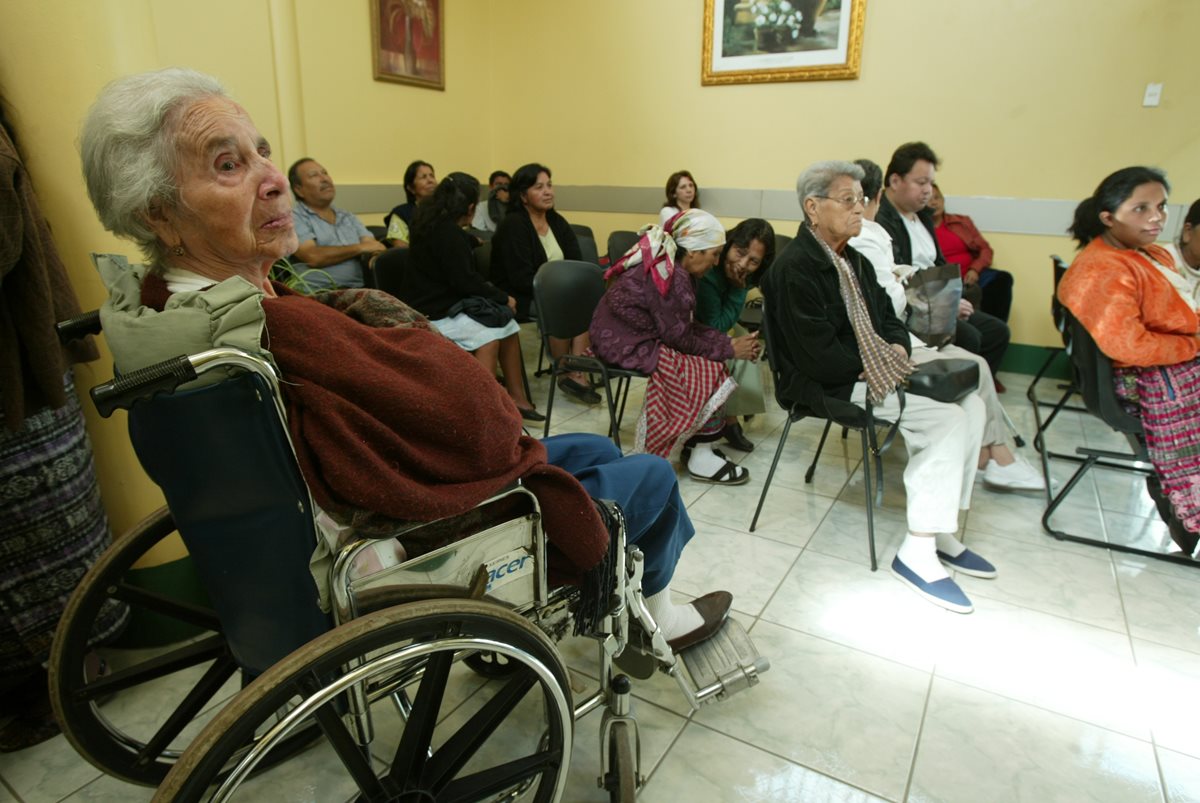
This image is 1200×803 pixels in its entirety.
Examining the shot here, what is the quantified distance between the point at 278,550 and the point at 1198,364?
2.43 m

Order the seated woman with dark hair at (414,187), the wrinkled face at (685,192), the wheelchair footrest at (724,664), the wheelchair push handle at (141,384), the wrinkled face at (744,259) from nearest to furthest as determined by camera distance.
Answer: the wheelchair push handle at (141,384), the wheelchair footrest at (724,664), the wrinkled face at (744,259), the seated woman with dark hair at (414,187), the wrinkled face at (685,192)

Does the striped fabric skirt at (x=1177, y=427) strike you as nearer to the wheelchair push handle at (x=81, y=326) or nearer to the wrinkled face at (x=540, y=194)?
the wheelchair push handle at (x=81, y=326)

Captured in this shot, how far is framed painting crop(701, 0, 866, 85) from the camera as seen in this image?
4.06 meters

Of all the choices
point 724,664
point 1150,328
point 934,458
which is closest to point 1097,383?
point 1150,328

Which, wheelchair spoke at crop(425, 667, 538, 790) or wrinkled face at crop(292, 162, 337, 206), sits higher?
wrinkled face at crop(292, 162, 337, 206)

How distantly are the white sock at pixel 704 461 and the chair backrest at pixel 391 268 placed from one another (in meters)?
1.55

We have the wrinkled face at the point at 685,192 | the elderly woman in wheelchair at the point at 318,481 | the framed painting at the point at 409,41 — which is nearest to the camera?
the elderly woman in wheelchair at the point at 318,481

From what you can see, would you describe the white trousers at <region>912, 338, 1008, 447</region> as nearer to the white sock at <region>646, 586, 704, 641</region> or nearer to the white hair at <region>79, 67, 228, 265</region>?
the white sock at <region>646, 586, 704, 641</region>

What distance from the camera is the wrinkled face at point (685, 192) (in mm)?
4566

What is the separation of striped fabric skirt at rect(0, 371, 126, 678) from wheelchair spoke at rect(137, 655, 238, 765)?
0.46 metres

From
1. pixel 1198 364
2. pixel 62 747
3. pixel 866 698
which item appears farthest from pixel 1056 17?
pixel 62 747

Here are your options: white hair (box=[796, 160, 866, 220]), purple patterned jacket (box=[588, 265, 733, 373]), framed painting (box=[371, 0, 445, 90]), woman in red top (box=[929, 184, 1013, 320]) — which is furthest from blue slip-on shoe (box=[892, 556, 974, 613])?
framed painting (box=[371, 0, 445, 90])

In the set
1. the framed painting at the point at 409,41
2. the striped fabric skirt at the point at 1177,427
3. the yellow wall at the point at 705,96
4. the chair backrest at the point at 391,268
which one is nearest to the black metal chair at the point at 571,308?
the chair backrest at the point at 391,268

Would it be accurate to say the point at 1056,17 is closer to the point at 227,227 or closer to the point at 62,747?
the point at 227,227
